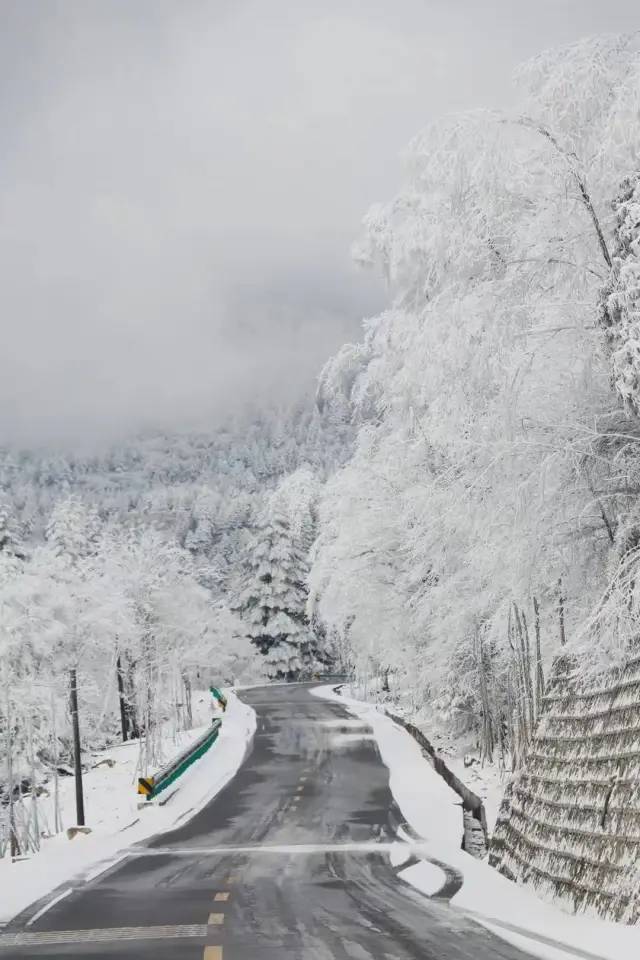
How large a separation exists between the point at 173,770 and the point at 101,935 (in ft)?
56.1

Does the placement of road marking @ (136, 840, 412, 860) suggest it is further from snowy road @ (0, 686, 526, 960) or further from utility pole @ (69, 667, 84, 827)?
utility pole @ (69, 667, 84, 827)

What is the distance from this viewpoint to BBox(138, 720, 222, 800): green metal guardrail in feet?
74.8

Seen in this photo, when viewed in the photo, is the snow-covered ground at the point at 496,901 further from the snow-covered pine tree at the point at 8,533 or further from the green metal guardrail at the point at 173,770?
the snow-covered pine tree at the point at 8,533

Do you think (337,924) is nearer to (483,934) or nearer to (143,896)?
(483,934)

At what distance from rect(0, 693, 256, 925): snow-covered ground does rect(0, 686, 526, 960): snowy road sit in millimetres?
531

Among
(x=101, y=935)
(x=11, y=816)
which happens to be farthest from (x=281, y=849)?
(x=11, y=816)

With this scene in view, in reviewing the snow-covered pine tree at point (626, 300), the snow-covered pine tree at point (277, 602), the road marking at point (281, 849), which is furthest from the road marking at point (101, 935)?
the snow-covered pine tree at point (277, 602)

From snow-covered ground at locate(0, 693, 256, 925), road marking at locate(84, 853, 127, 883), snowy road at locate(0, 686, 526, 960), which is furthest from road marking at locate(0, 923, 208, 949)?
road marking at locate(84, 853, 127, 883)

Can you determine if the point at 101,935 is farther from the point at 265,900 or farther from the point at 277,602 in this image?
the point at 277,602

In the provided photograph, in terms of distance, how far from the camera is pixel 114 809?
3048cm

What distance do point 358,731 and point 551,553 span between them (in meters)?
28.6

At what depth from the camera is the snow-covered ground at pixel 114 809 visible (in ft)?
43.4

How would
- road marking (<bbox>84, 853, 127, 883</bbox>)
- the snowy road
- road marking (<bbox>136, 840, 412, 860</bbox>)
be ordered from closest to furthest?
the snowy road, road marking (<bbox>84, 853, 127, 883</bbox>), road marking (<bbox>136, 840, 412, 860</bbox>)

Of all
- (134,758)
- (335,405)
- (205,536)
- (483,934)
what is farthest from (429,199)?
(205,536)
